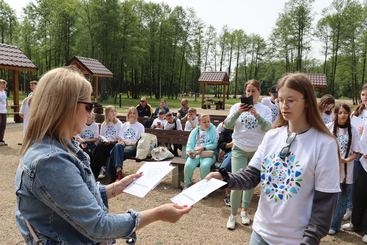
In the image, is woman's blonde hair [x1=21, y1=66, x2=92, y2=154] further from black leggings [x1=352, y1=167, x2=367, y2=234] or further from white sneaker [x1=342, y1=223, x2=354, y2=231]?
white sneaker [x1=342, y1=223, x2=354, y2=231]

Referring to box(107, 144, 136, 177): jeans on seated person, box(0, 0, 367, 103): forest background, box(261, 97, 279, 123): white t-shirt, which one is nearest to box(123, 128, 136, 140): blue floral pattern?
box(107, 144, 136, 177): jeans on seated person

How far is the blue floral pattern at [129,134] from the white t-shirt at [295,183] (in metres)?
5.55

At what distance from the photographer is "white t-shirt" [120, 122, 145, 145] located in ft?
24.6

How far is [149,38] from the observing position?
1972 inches

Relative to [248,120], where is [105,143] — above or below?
below

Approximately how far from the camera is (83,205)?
1.43 m

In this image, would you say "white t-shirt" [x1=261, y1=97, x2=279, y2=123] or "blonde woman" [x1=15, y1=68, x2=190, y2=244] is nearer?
"blonde woman" [x1=15, y1=68, x2=190, y2=244]

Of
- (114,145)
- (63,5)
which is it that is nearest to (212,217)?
(114,145)

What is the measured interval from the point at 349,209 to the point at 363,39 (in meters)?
38.6

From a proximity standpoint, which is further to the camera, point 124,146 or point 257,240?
point 124,146

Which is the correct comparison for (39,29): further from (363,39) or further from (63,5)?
(363,39)

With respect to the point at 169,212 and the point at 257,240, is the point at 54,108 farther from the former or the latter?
the point at 257,240

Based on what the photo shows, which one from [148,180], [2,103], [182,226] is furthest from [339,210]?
[2,103]

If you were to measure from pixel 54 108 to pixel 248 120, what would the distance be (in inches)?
143
